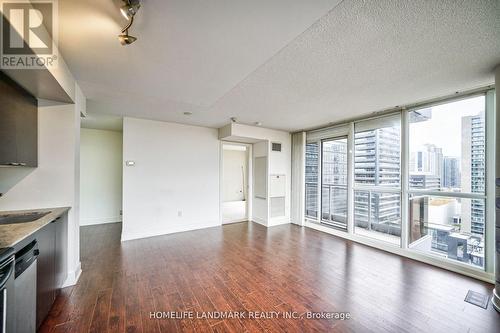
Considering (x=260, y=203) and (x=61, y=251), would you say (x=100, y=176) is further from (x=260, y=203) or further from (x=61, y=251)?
(x=260, y=203)

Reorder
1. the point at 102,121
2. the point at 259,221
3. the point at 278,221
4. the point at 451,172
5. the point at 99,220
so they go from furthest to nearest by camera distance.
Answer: the point at 259,221 → the point at 278,221 → the point at 99,220 → the point at 102,121 → the point at 451,172

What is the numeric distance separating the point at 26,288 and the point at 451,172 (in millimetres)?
5076

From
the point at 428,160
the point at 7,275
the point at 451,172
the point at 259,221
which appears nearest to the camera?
the point at 7,275

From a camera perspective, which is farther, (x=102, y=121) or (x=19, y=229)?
(x=102, y=121)

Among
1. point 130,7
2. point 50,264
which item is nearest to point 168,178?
point 50,264

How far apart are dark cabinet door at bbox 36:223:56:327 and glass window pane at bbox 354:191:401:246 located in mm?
4833

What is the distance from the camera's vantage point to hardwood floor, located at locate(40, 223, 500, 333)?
1863 mm

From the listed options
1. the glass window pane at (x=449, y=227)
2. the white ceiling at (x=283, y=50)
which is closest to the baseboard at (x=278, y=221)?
the glass window pane at (x=449, y=227)

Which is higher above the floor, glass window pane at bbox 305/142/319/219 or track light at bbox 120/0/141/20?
track light at bbox 120/0/141/20

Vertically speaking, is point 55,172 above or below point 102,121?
below

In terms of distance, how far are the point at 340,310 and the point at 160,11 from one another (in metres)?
3.08

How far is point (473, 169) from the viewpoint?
9.37 feet

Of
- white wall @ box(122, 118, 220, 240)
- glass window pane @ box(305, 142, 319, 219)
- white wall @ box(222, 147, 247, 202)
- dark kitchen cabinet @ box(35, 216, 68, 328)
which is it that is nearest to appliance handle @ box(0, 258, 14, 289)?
dark kitchen cabinet @ box(35, 216, 68, 328)

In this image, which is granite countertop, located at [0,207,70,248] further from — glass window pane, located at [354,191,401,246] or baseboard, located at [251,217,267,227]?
glass window pane, located at [354,191,401,246]
